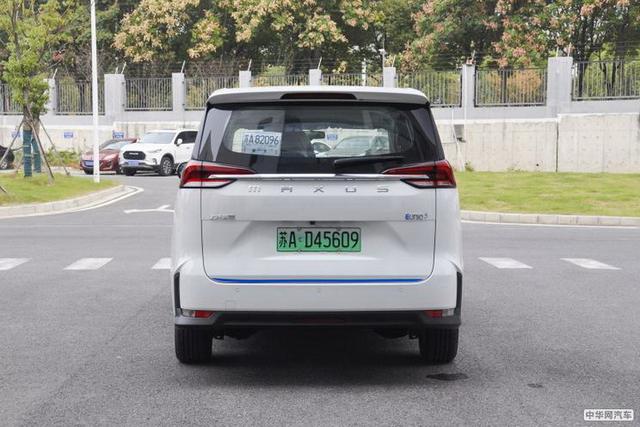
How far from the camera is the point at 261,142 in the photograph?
563 centimetres

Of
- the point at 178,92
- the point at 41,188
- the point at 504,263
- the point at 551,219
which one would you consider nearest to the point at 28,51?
the point at 41,188

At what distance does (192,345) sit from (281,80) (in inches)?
1447

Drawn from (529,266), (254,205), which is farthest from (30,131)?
(254,205)

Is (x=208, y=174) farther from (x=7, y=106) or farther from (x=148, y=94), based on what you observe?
(x=7, y=106)

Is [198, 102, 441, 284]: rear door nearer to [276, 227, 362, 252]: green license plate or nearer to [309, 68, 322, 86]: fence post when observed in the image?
[276, 227, 362, 252]: green license plate

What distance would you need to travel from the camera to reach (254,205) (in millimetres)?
5496

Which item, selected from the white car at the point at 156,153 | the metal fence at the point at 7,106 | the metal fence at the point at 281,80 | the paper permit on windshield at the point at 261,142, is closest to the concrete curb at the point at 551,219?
the paper permit on windshield at the point at 261,142

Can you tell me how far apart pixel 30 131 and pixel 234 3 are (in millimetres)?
22683

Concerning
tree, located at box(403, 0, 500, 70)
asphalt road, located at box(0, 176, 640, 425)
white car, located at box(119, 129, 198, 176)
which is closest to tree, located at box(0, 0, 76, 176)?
white car, located at box(119, 129, 198, 176)

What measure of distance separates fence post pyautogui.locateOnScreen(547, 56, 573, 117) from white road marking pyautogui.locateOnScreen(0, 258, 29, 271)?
1064 inches

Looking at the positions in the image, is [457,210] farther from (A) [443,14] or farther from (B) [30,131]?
(A) [443,14]

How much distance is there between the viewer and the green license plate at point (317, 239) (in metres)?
5.51

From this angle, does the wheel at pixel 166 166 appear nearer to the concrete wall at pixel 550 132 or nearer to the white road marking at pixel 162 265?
the concrete wall at pixel 550 132

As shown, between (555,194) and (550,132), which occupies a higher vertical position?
(550,132)
